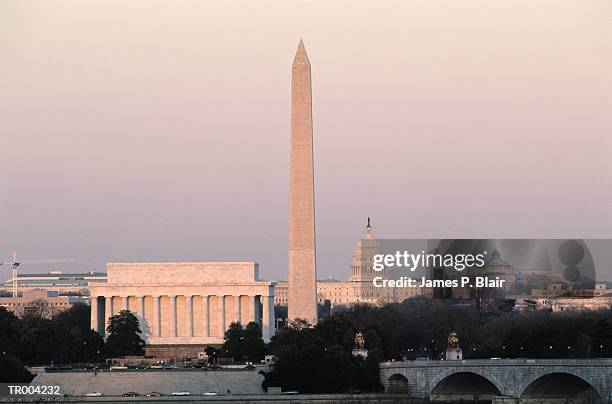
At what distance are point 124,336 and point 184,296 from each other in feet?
61.2

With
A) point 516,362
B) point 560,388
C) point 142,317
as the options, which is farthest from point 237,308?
point 516,362

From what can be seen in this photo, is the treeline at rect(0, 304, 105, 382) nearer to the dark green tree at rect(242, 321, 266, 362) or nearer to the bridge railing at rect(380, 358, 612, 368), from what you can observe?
the dark green tree at rect(242, 321, 266, 362)

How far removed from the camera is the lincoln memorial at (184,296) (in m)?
175

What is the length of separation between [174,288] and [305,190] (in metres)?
38.0

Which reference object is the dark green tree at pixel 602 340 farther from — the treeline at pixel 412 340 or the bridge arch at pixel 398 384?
the bridge arch at pixel 398 384

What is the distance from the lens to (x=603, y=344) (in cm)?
12825

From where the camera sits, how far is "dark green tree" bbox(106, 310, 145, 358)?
155 meters

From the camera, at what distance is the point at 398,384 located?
119 metres

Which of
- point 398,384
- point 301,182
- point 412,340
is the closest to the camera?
point 398,384

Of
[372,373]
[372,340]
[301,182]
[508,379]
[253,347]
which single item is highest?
[301,182]

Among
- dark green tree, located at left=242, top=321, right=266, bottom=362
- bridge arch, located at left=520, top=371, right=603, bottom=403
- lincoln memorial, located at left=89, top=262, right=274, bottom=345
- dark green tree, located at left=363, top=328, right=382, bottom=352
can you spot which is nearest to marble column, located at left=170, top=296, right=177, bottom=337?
lincoln memorial, located at left=89, top=262, right=274, bottom=345

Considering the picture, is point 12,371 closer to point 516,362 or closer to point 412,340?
point 516,362

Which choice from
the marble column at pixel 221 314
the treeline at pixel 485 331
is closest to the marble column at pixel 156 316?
the marble column at pixel 221 314

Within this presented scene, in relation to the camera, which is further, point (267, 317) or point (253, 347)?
point (267, 317)
